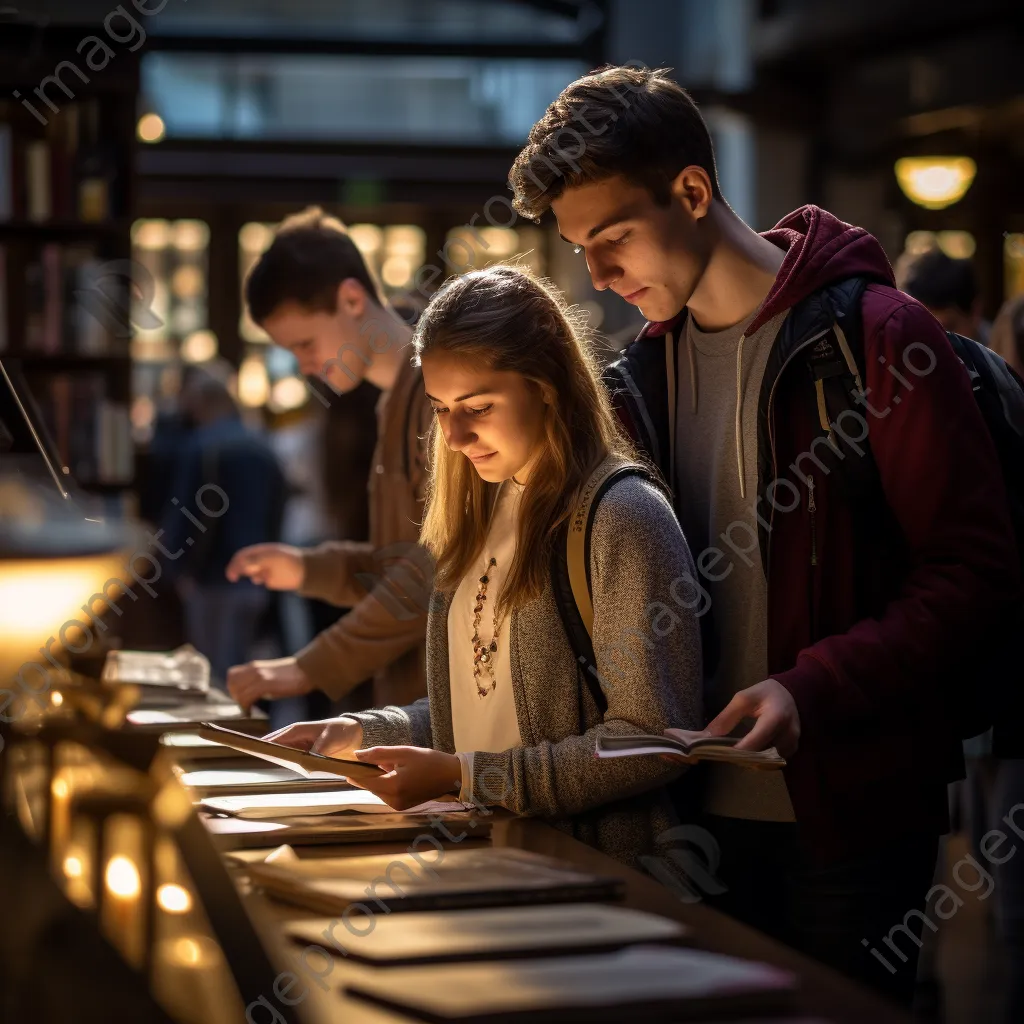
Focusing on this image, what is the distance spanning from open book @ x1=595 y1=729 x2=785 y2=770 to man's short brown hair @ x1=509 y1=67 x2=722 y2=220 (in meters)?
0.75

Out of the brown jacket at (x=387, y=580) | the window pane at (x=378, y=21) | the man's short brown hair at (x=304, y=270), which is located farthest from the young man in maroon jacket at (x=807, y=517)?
the window pane at (x=378, y=21)

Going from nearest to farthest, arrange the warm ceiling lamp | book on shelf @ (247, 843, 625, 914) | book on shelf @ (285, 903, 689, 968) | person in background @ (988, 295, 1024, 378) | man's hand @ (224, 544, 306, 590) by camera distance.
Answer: book on shelf @ (285, 903, 689, 968) → book on shelf @ (247, 843, 625, 914) → man's hand @ (224, 544, 306, 590) → person in background @ (988, 295, 1024, 378) → the warm ceiling lamp

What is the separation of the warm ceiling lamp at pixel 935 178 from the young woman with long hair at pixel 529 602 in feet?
22.0

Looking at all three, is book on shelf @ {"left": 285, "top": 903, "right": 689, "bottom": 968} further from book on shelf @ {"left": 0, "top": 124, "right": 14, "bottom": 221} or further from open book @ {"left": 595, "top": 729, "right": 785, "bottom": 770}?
book on shelf @ {"left": 0, "top": 124, "right": 14, "bottom": 221}

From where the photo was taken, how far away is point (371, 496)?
2971 mm

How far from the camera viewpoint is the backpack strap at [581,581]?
180 cm

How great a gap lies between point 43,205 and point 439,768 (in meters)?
4.70

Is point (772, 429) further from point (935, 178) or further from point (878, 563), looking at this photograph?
point (935, 178)

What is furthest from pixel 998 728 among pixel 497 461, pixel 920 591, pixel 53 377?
pixel 53 377

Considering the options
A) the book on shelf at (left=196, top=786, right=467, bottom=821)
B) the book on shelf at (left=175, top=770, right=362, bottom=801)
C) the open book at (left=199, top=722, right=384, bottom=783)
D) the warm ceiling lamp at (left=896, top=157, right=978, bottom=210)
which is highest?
the warm ceiling lamp at (left=896, top=157, right=978, bottom=210)

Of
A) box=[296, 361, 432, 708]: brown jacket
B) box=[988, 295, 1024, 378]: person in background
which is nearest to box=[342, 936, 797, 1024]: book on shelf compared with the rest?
box=[296, 361, 432, 708]: brown jacket

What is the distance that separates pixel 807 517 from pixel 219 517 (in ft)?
17.2

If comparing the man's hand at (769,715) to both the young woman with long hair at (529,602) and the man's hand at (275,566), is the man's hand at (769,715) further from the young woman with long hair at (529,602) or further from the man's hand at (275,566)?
the man's hand at (275,566)

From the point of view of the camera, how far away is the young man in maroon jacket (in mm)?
1689
